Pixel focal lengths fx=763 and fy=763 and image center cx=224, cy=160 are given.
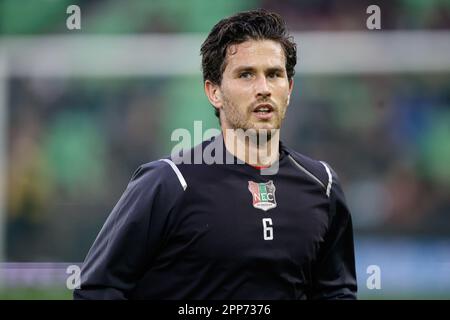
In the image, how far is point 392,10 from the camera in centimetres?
733

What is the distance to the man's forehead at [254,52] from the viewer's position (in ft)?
8.45

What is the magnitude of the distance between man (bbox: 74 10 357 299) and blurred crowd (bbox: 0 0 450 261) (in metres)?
4.11

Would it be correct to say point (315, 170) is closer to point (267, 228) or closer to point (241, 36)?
point (267, 228)

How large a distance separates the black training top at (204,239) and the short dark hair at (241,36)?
1.26 ft

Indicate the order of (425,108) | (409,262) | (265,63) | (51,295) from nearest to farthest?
(265,63) → (51,295) → (409,262) → (425,108)

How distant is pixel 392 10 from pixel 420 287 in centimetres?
270

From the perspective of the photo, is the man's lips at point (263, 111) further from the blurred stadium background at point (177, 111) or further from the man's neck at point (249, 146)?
the blurred stadium background at point (177, 111)

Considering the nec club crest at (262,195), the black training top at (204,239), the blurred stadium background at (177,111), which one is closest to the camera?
the black training top at (204,239)

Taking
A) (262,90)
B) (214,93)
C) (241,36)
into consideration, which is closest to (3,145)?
(214,93)

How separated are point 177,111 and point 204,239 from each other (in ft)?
15.9

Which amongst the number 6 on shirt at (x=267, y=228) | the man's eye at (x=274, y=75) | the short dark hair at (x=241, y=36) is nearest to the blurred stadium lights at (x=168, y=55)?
the short dark hair at (x=241, y=36)

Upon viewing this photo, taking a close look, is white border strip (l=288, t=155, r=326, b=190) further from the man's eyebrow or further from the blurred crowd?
the blurred crowd

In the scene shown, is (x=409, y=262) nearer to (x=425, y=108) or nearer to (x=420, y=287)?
(x=420, y=287)

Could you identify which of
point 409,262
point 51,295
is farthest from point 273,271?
point 409,262
